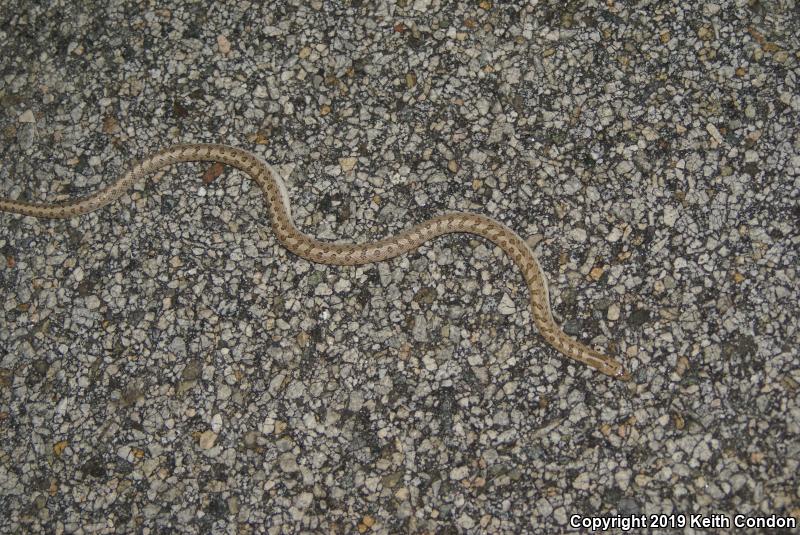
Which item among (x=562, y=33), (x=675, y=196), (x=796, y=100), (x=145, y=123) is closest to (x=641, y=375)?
(x=675, y=196)

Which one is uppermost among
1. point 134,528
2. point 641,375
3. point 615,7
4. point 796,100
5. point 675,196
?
point 615,7

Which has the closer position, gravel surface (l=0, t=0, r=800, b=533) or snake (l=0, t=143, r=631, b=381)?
gravel surface (l=0, t=0, r=800, b=533)

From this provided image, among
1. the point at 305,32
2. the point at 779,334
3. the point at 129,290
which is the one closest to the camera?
the point at 779,334

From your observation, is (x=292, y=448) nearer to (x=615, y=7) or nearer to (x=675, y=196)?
(x=675, y=196)

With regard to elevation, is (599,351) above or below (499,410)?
above

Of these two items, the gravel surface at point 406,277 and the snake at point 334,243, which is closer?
the gravel surface at point 406,277

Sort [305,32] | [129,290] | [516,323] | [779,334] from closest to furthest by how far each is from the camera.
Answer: [779,334], [516,323], [129,290], [305,32]
